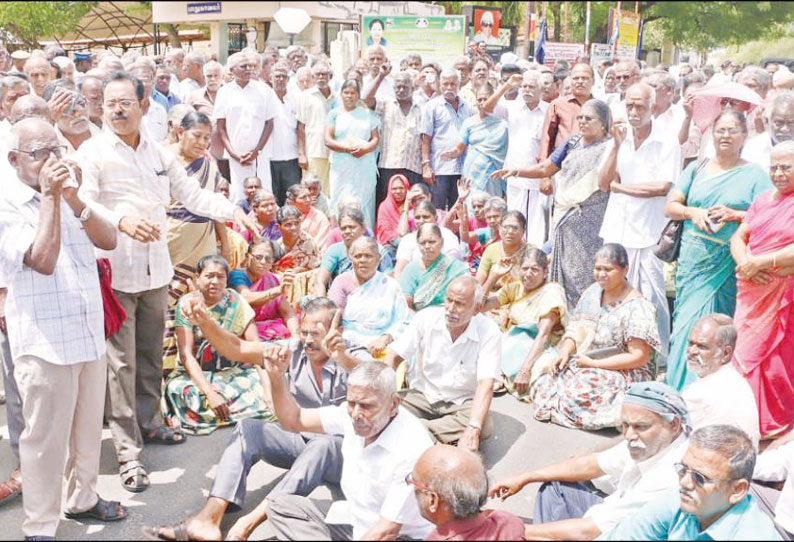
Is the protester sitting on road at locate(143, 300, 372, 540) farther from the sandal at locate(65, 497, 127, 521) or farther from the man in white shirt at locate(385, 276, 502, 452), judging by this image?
the man in white shirt at locate(385, 276, 502, 452)

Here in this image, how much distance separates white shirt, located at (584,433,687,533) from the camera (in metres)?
2.85

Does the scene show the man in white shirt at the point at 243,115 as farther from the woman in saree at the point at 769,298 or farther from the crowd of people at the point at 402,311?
the woman in saree at the point at 769,298

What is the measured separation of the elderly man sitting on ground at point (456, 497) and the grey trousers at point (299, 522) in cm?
67

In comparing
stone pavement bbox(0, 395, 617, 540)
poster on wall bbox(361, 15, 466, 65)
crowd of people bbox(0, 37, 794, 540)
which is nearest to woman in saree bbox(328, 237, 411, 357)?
crowd of people bbox(0, 37, 794, 540)

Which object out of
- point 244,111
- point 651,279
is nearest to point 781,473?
point 651,279

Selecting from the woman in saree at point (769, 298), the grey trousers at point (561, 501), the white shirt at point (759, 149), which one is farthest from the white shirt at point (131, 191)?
the white shirt at point (759, 149)

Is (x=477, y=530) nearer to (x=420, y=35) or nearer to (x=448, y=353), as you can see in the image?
(x=448, y=353)

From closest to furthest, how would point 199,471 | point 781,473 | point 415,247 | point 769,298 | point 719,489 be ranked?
point 719,489
point 781,473
point 199,471
point 769,298
point 415,247

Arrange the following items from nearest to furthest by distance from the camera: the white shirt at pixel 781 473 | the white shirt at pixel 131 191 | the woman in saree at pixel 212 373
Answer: the white shirt at pixel 781 473 → the white shirt at pixel 131 191 → the woman in saree at pixel 212 373

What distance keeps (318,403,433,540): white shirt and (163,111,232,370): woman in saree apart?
1.89 meters

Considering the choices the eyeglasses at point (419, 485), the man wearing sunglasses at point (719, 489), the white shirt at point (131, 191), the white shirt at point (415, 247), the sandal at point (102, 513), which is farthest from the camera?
the white shirt at point (415, 247)

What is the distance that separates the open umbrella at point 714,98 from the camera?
4.95 metres

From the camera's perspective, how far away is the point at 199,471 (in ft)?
13.0

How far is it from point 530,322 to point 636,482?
2.18 metres
